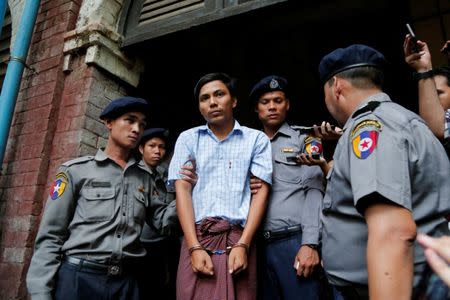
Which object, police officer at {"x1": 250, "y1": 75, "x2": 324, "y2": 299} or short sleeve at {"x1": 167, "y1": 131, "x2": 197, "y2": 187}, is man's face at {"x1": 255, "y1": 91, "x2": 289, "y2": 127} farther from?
short sleeve at {"x1": 167, "y1": 131, "x2": 197, "y2": 187}

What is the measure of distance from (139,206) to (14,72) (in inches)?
70.6

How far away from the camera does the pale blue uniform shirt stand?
6.46 ft

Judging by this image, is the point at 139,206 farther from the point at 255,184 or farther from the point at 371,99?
the point at 371,99

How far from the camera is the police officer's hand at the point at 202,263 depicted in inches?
69.4

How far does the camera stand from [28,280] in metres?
2.02

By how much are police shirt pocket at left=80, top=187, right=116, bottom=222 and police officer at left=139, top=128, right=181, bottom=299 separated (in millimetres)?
324

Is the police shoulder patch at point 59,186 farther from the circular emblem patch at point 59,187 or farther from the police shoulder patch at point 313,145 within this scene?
the police shoulder patch at point 313,145

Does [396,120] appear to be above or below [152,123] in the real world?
below

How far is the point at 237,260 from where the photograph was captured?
1767 mm

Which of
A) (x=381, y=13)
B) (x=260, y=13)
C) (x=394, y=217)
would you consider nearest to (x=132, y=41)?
(x=260, y=13)

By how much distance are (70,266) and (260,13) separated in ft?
6.96

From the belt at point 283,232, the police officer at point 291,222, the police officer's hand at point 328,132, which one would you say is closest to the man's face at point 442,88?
the police officer's hand at point 328,132

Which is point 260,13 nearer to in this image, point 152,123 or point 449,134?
point 449,134

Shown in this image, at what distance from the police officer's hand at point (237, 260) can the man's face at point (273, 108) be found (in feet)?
3.17
